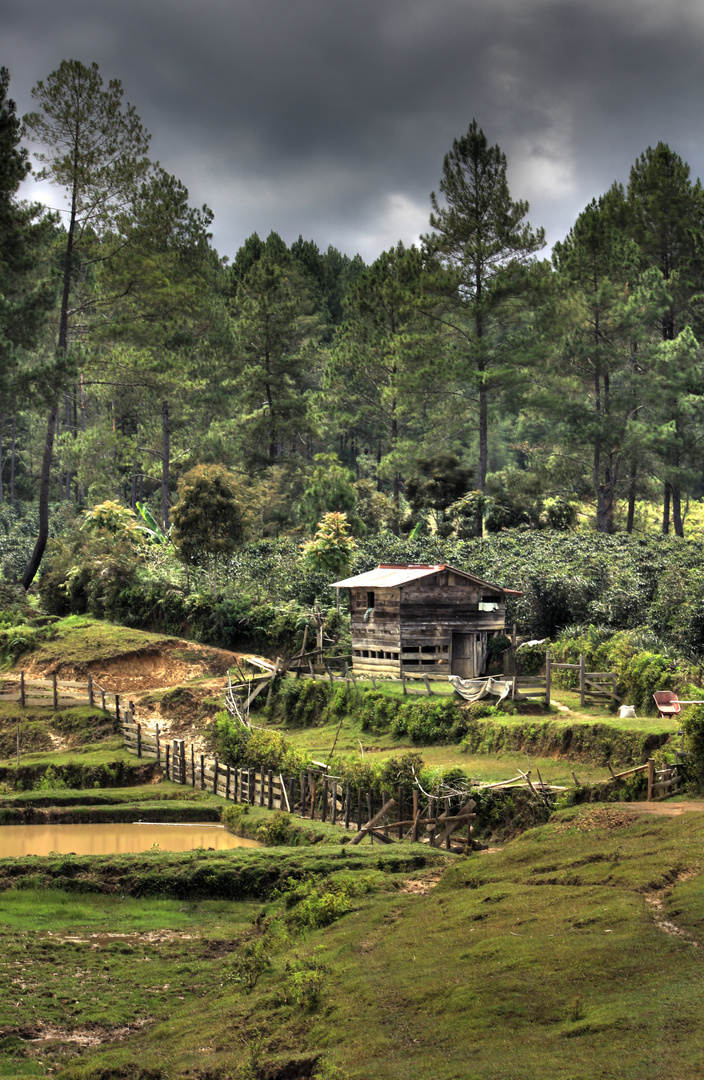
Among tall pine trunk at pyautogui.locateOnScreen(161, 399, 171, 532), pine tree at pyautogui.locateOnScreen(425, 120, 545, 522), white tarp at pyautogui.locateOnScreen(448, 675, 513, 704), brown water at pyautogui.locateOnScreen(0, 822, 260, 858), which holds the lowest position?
brown water at pyautogui.locateOnScreen(0, 822, 260, 858)

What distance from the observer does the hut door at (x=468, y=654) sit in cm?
3638

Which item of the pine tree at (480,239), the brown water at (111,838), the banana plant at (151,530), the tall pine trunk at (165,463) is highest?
the pine tree at (480,239)

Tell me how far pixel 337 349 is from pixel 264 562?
21.3 meters

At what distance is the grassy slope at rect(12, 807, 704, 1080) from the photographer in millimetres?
11203

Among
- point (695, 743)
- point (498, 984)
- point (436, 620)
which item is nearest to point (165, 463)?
point (436, 620)

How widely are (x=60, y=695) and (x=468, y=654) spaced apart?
17.7 metres

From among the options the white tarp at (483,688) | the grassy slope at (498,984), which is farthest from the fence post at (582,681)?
the grassy slope at (498,984)

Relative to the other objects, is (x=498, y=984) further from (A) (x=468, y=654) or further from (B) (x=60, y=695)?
(B) (x=60, y=695)

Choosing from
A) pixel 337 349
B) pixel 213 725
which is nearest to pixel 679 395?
→ pixel 337 349

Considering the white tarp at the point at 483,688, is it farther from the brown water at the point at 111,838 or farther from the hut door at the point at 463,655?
the brown water at the point at 111,838

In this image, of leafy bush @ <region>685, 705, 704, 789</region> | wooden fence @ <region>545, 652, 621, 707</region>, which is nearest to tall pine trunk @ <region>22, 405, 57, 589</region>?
wooden fence @ <region>545, 652, 621, 707</region>

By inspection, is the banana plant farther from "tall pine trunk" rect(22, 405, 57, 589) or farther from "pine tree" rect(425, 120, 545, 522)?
"pine tree" rect(425, 120, 545, 522)

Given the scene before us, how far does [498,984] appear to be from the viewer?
43.6ft

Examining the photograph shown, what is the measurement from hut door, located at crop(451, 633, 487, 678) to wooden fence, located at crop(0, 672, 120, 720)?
46.0 feet
